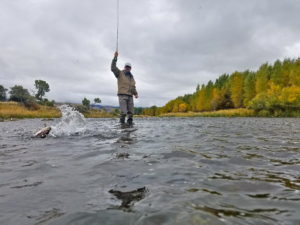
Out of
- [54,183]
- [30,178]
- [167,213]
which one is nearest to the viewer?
[167,213]

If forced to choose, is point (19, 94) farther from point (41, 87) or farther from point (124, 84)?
point (124, 84)

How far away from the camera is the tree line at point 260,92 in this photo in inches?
2213

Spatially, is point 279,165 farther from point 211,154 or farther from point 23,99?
point 23,99

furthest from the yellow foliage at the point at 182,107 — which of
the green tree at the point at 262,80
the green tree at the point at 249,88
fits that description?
the green tree at the point at 262,80

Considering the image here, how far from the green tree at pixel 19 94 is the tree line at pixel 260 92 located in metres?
68.8

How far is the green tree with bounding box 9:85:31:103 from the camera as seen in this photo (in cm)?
8731

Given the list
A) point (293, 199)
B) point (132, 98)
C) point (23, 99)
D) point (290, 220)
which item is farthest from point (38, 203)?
point (23, 99)

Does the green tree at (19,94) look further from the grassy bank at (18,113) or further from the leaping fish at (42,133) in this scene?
the leaping fish at (42,133)

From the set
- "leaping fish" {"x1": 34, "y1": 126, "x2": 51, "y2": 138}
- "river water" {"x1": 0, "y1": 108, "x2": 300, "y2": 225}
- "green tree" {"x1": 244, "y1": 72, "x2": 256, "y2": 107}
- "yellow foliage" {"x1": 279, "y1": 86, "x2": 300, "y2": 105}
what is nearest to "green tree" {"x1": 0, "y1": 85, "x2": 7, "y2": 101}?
"green tree" {"x1": 244, "y1": 72, "x2": 256, "y2": 107}

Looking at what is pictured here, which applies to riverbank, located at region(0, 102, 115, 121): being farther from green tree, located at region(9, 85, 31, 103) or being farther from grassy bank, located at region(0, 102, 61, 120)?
green tree, located at region(9, 85, 31, 103)

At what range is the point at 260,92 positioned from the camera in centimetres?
7194

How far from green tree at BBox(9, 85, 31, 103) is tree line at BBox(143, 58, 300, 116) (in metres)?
68.8

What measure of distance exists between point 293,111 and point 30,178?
61042mm

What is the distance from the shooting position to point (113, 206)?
2541 mm
